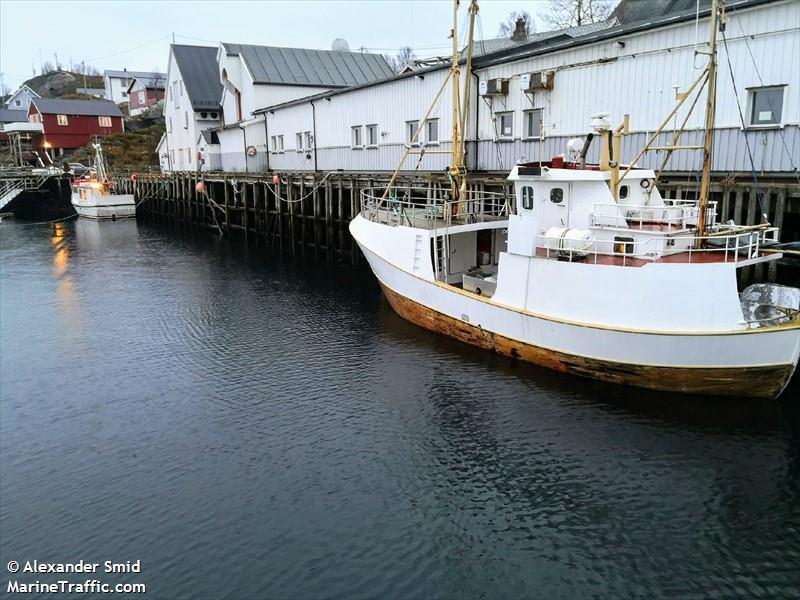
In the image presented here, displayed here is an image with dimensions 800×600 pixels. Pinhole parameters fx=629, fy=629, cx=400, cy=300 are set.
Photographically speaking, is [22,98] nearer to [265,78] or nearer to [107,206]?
[107,206]

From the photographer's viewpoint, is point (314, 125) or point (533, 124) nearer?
point (533, 124)

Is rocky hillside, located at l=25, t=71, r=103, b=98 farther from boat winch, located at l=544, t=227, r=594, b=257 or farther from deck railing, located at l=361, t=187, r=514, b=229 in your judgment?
boat winch, located at l=544, t=227, r=594, b=257

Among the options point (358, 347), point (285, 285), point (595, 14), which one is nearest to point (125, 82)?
point (595, 14)

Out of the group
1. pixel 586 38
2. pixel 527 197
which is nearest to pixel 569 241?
pixel 527 197

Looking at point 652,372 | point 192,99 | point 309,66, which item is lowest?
point 652,372

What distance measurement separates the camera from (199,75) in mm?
55219

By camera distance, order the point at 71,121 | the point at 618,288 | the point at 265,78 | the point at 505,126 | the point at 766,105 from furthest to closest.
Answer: the point at 71,121, the point at 265,78, the point at 505,126, the point at 766,105, the point at 618,288

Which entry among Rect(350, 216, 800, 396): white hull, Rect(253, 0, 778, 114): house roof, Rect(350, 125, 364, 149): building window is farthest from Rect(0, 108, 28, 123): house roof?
Rect(350, 216, 800, 396): white hull

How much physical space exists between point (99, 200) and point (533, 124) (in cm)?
4491

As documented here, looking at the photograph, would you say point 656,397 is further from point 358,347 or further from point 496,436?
point 358,347

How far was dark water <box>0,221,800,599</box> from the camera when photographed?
866 centimetres

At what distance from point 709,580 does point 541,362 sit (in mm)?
7144

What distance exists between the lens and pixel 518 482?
35.0ft

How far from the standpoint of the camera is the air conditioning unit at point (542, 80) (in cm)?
2075
